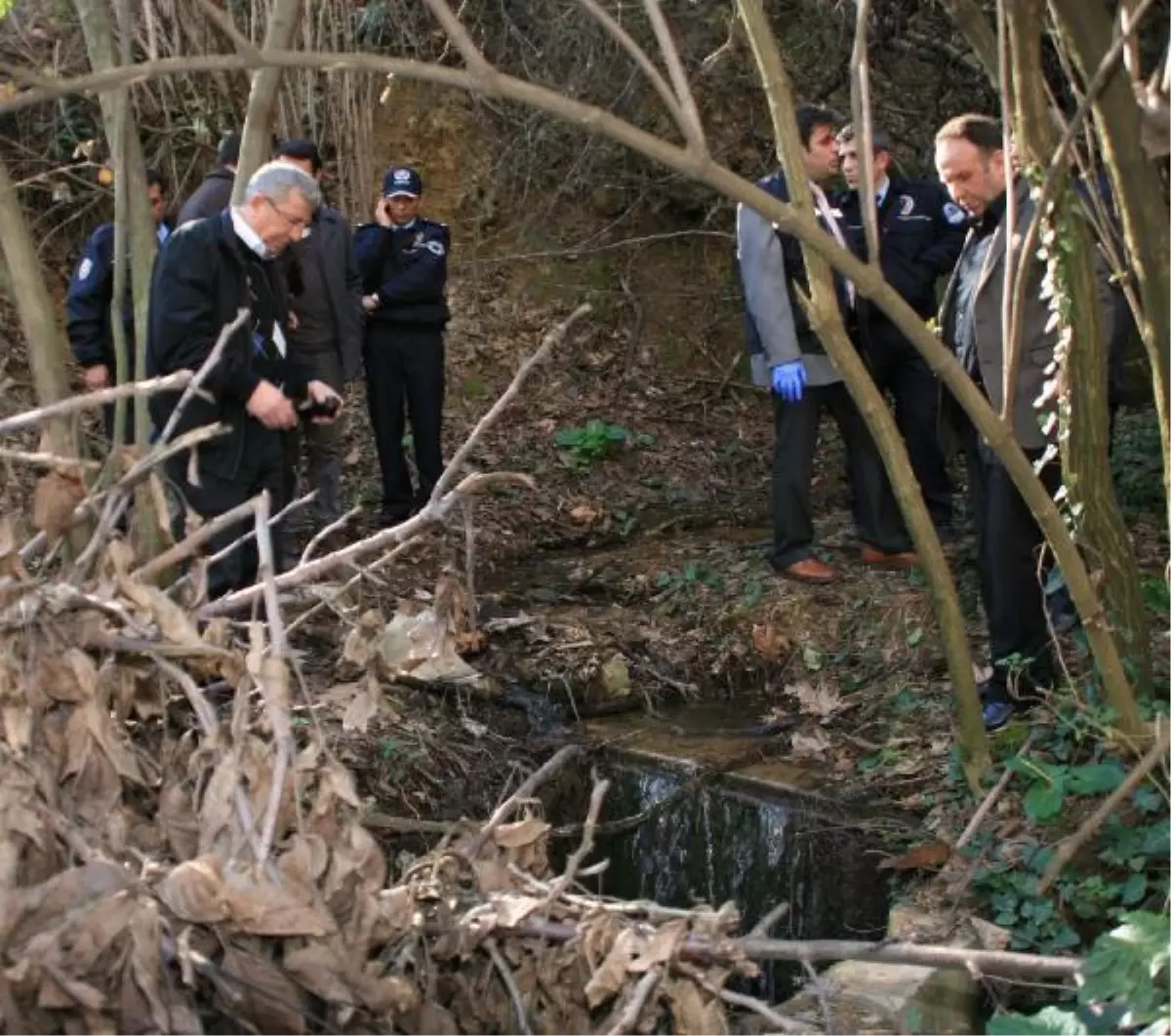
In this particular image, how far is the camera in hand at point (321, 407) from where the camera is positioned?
6.51 meters

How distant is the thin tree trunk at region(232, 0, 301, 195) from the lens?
16.6 feet

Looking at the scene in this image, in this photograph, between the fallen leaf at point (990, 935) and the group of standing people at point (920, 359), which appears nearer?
the fallen leaf at point (990, 935)

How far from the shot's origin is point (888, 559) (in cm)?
740

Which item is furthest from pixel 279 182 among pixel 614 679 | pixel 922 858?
pixel 922 858

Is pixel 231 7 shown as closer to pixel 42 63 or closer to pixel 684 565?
pixel 42 63

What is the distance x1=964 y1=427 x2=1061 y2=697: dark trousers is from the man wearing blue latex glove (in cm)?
141

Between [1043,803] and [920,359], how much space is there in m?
3.02

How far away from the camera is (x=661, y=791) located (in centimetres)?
583

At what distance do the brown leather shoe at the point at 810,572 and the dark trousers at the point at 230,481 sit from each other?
2401mm

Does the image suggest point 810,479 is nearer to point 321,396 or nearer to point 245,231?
point 321,396

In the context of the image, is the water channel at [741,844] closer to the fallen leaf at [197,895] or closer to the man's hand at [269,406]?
the man's hand at [269,406]

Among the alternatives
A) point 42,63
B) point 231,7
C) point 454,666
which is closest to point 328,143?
point 231,7

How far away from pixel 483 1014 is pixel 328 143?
8882 mm

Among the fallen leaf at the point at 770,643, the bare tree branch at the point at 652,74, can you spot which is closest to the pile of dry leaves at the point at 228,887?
the bare tree branch at the point at 652,74
